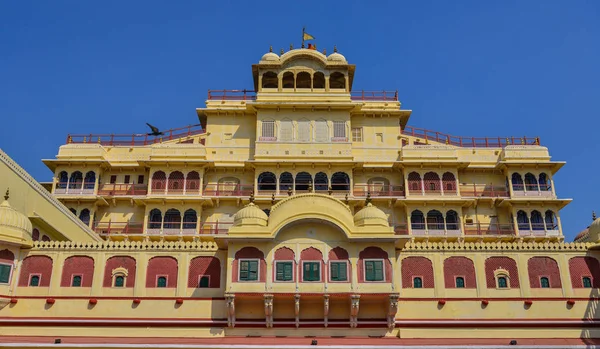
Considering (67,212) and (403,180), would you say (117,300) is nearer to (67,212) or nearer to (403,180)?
(67,212)

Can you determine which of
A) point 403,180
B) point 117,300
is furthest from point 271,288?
point 403,180

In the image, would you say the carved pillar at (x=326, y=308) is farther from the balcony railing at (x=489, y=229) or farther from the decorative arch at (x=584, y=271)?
the balcony railing at (x=489, y=229)

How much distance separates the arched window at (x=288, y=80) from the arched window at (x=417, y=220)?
1360cm

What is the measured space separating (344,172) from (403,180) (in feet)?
14.2

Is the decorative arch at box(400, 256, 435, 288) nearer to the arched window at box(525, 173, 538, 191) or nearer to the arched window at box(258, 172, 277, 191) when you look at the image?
the arched window at box(258, 172, 277, 191)

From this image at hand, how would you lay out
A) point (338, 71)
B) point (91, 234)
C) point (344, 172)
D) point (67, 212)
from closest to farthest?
point (67, 212)
point (91, 234)
point (344, 172)
point (338, 71)

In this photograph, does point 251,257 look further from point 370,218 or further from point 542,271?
point 542,271

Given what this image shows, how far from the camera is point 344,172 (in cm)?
4191

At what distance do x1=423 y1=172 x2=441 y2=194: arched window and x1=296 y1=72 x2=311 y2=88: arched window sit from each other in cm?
1172

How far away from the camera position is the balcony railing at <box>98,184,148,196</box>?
42.6 meters

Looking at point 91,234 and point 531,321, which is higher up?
point 91,234

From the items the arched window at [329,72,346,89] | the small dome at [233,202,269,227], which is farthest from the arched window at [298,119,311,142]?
the small dome at [233,202,269,227]

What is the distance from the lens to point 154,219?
41469 millimetres

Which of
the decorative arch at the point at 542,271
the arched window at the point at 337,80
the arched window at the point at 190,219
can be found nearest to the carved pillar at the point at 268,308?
the decorative arch at the point at 542,271
